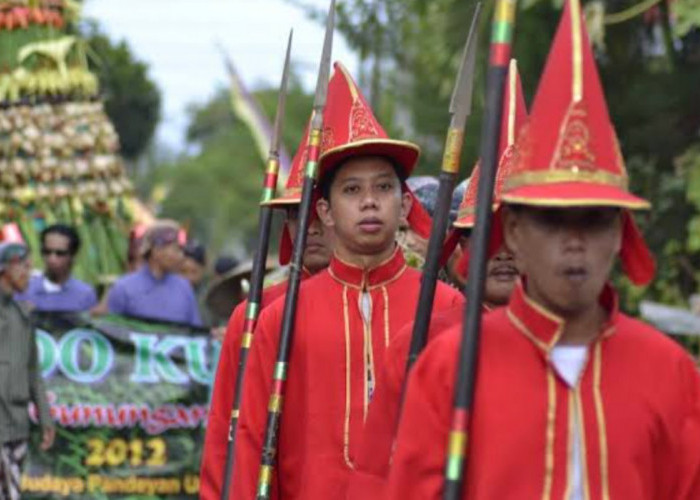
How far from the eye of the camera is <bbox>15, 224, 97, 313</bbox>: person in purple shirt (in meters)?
13.0

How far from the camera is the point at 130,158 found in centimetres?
4553

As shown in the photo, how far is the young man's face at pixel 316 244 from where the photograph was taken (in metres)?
8.23

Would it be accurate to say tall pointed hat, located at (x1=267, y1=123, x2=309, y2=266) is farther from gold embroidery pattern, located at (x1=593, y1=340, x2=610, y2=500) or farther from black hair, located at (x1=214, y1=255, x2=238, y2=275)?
black hair, located at (x1=214, y1=255, x2=238, y2=275)

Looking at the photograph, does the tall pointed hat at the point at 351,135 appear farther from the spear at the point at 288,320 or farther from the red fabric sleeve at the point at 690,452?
the red fabric sleeve at the point at 690,452

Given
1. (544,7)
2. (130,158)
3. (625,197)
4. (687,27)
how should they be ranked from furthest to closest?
(130,158) → (544,7) → (687,27) → (625,197)

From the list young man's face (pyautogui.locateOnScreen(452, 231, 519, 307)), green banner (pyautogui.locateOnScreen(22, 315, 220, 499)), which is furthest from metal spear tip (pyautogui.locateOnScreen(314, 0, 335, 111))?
green banner (pyautogui.locateOnScreen(22, 315, 220, 499))

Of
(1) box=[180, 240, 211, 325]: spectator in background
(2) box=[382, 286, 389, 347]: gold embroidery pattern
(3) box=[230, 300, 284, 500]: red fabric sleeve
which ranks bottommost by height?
(1) box=[180, 240, 211, 325]: spectator in background

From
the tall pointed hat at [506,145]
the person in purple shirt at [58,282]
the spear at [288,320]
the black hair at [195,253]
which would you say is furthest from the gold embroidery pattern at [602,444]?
the black hair at [195,253]

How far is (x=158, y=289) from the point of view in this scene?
44.7 feet

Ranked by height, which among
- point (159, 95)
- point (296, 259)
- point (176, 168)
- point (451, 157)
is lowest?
point (176, 168)

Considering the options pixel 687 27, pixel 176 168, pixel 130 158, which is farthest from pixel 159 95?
pixel 687 27

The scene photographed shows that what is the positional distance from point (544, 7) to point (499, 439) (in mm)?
10732

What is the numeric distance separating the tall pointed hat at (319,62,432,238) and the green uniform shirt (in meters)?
4.23

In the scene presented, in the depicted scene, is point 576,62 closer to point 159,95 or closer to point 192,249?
point 192,249
